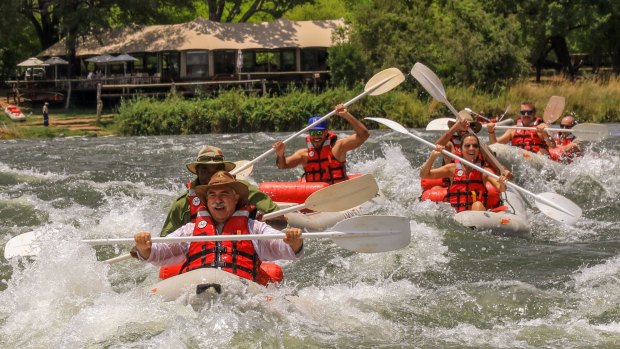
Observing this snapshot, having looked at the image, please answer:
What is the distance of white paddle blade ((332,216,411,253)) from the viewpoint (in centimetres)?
685

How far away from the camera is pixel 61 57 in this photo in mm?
37719

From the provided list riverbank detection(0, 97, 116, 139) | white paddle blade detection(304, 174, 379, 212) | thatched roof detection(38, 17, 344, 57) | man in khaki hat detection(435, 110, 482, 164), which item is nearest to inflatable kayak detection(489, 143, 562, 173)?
man in khaki hat detection(435, 110, 482, 164)

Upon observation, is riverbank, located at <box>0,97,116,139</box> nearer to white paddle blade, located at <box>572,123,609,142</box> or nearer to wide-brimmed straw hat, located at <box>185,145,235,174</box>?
white paddle blade, located at <box>572,123,609,142</box>

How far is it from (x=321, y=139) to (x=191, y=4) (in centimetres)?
2865

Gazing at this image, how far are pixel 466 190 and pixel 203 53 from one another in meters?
26.5

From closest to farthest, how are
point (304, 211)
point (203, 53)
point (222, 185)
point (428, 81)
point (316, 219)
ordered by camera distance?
point (222, 185)
point (316, 219)
point (304, 211)
point (428, 81)
point (203, 53)

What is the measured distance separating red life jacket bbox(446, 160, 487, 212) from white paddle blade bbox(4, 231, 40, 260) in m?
4.55

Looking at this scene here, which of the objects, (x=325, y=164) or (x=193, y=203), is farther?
(x=325, y=164)

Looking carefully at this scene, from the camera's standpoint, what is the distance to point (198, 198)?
7.08m

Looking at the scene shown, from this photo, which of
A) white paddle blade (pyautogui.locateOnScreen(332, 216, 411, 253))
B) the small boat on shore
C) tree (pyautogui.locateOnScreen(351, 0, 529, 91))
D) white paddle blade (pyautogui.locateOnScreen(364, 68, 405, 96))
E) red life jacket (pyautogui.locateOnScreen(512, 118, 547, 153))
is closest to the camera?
white paddle blade (pyautogui.locateOnScreen(332, 216, 411, 253))

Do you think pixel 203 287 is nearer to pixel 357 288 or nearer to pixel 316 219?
pixel 357 288

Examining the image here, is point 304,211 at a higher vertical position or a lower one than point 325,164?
lower

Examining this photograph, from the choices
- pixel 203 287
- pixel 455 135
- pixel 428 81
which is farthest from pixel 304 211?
pixel 203 287

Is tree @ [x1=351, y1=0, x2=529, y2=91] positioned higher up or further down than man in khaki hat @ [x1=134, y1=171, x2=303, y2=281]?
higher up
